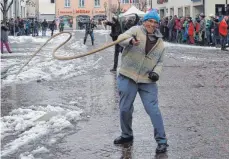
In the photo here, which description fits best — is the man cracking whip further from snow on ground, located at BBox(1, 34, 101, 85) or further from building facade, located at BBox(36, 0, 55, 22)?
building facade, located at BBox(36, 0, 55, 22)

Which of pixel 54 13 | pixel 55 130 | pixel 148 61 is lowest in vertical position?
pixel 55 130

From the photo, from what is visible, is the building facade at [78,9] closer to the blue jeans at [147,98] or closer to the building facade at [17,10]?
the building facade at [17,10]

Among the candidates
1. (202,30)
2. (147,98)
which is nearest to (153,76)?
(147,98)

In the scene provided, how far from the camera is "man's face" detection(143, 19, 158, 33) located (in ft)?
21.4

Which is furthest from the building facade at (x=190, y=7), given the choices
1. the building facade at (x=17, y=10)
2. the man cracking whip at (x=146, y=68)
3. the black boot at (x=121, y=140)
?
the man cracking whip at (x=146, y=68)

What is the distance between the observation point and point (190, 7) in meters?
46.2

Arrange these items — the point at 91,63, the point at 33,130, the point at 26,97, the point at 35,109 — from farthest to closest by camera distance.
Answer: the point at 91,63 < the point at 26,97 < the point at 35,109 < the point at 33,130

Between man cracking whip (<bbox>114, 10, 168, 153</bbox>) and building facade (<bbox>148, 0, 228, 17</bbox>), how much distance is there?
1092 inches

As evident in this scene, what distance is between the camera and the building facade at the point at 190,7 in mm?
40844

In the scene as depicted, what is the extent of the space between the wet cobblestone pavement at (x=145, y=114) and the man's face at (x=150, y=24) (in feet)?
4.91

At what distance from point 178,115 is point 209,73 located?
6.82 metres

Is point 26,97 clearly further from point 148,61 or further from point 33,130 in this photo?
point 148,61

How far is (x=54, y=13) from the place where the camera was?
311 ft

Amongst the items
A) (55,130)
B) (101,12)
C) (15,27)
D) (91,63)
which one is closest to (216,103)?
(55,130)
